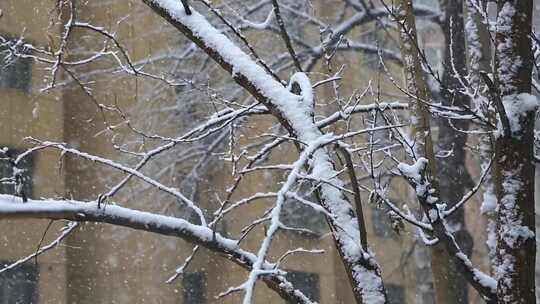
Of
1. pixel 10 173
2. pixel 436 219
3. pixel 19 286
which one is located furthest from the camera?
pixel 19 286

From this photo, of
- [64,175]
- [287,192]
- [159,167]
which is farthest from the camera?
Result: [64,175]

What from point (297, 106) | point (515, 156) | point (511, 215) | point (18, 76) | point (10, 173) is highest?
point (18, 76)

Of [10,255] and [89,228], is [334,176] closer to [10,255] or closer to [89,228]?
[10,255]

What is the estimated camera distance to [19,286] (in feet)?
68.1

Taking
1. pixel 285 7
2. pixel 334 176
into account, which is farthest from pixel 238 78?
pixel 285 7

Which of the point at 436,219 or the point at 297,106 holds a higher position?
the point at 297,106

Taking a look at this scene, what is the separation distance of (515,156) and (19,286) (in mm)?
17405

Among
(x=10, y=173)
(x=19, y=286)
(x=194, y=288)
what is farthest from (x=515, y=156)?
(x=194, y=288)

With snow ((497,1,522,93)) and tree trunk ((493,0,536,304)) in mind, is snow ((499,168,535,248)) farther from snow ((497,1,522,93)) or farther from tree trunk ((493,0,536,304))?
snow ((497,1,522,93))

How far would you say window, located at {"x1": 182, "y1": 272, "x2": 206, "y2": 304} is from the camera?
23.8 metres

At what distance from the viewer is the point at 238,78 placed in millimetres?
6215

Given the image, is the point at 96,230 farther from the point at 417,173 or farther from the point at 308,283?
the point at 417,173

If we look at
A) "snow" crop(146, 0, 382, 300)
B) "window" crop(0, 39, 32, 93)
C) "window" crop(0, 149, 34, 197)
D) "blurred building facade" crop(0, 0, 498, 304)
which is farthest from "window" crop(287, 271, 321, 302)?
"snow" crop(146, 0, 382, 300)

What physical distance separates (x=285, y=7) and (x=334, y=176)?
1195cm
